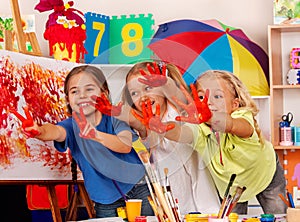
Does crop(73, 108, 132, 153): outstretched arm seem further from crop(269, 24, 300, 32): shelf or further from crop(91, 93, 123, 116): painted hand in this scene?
crop(269, 24, 300, 32): shelf

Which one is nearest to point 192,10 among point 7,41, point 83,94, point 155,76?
point 7,41

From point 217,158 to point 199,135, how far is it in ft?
0.55

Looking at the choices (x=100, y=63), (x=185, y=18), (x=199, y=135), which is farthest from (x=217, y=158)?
(x=185, y=18)

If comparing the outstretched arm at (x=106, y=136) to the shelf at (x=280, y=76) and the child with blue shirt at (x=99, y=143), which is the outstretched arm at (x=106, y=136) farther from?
the shelf at (x=280, y=76)

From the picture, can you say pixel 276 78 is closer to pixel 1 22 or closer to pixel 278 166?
pixel 278 166

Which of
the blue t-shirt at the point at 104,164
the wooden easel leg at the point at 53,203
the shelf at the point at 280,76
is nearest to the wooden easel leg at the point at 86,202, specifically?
the wooden easel leg at the point at 53,203

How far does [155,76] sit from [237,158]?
50 centimetres

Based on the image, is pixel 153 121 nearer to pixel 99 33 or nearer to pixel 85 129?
pixel 85 129

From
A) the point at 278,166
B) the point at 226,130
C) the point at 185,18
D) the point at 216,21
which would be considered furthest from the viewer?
the point at 185,18

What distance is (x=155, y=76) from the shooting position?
1851 millimetres

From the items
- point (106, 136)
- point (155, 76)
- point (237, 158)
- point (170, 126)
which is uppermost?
point (155, 76)

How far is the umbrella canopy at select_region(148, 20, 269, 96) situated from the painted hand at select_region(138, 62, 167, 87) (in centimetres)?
144

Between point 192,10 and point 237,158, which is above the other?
point 192,10

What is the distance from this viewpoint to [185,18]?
12.2ft
